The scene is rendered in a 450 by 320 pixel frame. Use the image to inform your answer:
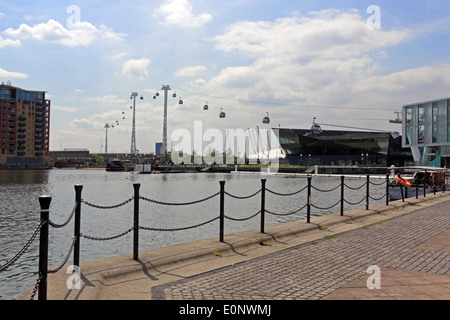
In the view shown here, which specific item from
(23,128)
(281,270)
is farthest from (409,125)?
(23,128)

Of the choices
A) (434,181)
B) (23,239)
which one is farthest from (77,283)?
(434,181)

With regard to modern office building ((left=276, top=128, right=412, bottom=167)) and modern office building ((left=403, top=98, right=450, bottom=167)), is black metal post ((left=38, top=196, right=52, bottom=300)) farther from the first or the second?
modern office building ((left=276, top=128, right=412, bottom=167))

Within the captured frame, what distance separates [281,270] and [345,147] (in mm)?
130737

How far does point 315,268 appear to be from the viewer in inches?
262

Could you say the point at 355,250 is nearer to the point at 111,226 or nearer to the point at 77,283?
the point at 77,283

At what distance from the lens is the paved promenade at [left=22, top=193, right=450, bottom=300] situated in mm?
5262

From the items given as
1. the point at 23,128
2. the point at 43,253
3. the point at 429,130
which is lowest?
the point at 43,253

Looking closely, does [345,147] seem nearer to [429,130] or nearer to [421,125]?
[421,125]

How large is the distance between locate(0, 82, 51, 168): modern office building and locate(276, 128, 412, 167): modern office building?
102 metres

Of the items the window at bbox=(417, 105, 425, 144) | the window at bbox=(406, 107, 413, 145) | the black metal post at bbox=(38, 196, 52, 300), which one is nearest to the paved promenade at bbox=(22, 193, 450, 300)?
the black metal post at bbox=(38, 196, 52, 300)

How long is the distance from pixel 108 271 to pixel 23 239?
399 inches

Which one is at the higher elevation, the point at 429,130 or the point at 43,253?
the point at 429,130

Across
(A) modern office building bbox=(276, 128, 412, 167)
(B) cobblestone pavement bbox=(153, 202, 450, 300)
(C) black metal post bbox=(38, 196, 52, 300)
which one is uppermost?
(A) modern office building bbox=(276, 128, 412, 167)

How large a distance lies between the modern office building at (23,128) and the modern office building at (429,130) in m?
140
